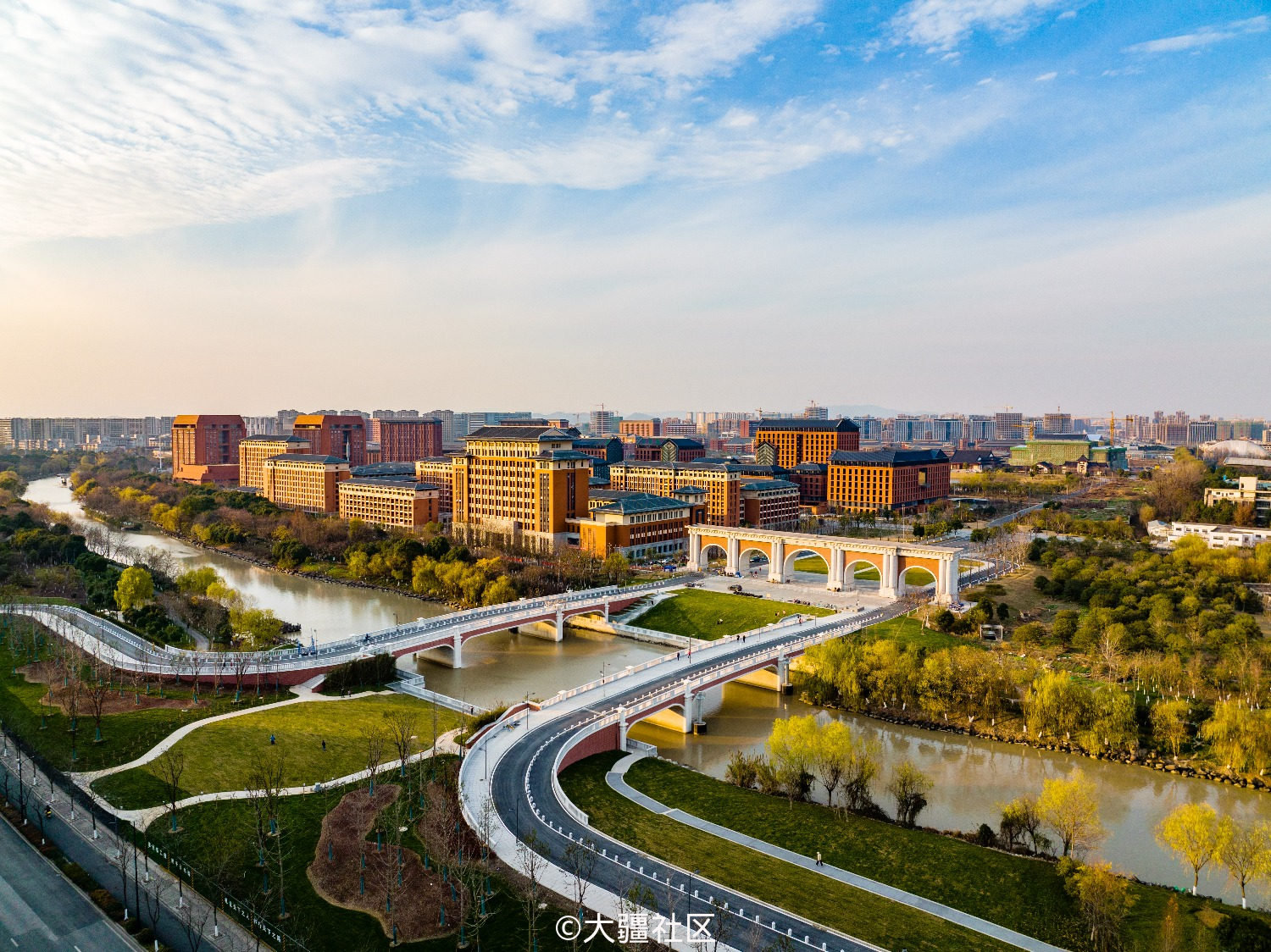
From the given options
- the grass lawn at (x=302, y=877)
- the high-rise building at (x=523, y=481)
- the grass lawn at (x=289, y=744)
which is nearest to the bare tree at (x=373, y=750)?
the grass lawn at (x=289, y=744)

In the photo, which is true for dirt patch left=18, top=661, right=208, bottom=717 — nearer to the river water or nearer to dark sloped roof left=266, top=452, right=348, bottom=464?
the river water

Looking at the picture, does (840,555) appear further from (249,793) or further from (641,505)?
(249,793)

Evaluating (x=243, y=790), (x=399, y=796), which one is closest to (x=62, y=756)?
(x=243, y=790)

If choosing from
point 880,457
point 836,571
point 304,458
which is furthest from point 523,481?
point 880,457

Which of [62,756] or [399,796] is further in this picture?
[62,756]

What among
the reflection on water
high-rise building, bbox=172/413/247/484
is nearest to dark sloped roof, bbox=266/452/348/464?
high-rise building, bbox=172/413/247/484

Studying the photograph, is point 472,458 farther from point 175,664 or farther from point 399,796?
point 399,796

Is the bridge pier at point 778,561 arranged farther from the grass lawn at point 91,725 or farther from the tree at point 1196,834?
the tree at point 1196,834
